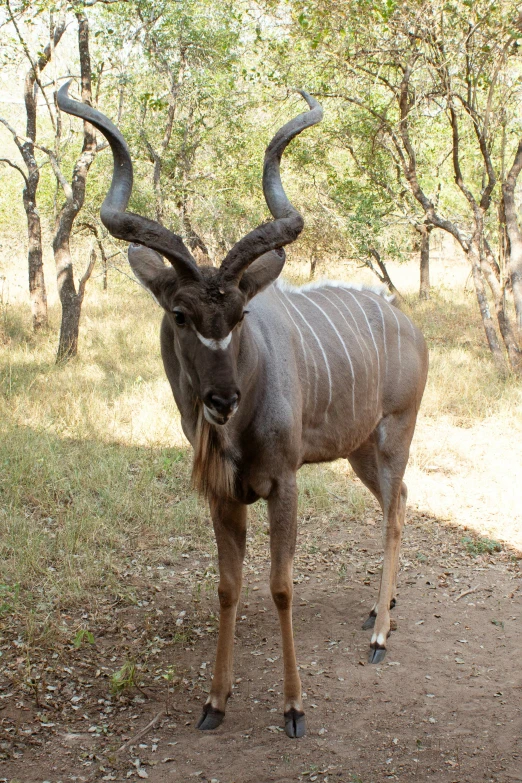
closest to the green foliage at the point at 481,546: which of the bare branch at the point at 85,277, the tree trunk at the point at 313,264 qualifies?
the bare branch at the point at 85,277

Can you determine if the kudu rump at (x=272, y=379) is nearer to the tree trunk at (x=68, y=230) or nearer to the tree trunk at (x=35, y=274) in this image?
the tree trunk at (x=68, y=230)

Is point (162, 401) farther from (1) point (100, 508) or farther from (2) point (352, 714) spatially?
(2) point (352, 714)

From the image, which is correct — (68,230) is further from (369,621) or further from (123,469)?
(369,621)

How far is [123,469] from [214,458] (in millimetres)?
2365

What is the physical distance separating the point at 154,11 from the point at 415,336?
698 centimetres

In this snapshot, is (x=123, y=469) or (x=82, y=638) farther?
(x=123, y=469)

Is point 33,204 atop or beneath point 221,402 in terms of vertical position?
atop

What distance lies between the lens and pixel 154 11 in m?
9.20

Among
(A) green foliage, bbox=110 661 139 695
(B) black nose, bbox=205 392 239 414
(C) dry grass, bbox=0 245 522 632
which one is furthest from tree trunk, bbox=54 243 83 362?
(B) black nose, bbox=205 392 239 414

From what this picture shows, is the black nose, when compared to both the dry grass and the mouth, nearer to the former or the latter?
the mouth

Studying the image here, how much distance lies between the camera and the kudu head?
7.86 feet

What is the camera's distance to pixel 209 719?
112 inches

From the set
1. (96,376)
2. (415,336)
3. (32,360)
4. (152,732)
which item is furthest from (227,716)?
(32,360)

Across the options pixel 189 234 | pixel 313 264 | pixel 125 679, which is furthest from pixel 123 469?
pixel 313 264
